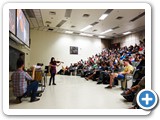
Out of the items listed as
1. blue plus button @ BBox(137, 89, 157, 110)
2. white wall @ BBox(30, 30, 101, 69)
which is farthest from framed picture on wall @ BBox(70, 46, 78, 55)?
blue plus button @ BBox(137, 89, 157, 110)

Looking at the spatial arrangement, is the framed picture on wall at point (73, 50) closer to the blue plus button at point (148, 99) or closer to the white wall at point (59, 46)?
the white wall at point (59, 46)

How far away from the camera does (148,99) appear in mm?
1818

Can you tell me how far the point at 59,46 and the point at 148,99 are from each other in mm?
8988

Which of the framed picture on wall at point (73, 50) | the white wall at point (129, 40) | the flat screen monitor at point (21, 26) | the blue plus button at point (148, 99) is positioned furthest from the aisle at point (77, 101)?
the white wall at point (129, 40)

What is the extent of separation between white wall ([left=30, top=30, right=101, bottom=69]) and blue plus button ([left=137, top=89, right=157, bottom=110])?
7028 millimetres

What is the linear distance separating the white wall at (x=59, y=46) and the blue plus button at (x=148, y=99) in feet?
23.1

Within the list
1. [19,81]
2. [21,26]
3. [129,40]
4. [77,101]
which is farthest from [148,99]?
[129,40]

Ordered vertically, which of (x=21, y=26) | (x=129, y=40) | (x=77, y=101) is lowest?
(x=77, y=101)

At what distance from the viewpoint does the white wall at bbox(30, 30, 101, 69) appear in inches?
361

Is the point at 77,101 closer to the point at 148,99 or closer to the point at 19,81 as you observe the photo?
the point at 19,81
